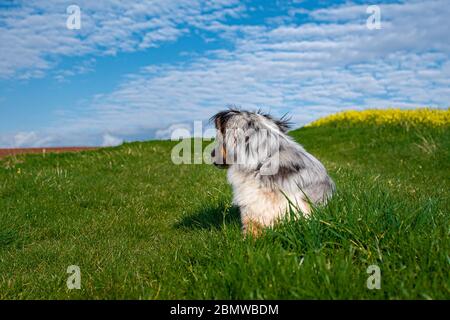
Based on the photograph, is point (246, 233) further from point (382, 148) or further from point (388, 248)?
point (382, 148)

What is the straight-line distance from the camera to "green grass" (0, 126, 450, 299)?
4.05 metres

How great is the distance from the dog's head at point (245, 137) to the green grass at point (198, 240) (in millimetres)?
820

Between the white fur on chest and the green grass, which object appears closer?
the green grass

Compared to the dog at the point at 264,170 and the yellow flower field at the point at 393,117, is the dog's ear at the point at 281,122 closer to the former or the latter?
the dog at the point at 264,170

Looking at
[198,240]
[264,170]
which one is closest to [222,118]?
[264,170]

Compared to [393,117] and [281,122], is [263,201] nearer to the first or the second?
[281,122]

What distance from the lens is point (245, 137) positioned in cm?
552

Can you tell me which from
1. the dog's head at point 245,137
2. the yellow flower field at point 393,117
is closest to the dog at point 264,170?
the dog's head at point 245,137

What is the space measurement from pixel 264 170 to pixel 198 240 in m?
1.15

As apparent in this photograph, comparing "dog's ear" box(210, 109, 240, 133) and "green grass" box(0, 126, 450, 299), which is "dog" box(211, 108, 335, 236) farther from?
"green grass" box(0, 126, 450, 299)

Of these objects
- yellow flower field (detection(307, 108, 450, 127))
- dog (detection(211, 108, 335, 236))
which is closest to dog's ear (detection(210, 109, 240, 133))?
dog (detection(211, 108, 335, 236))

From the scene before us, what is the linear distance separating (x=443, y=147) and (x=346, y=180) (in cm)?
675

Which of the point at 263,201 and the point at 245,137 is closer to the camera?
the point at 263,201

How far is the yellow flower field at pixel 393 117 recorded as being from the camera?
1992 centimetres
